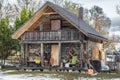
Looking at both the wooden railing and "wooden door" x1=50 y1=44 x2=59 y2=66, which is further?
"wooden door" x1=50 y1=44 x2=59 y2=66

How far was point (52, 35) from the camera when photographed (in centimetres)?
3206

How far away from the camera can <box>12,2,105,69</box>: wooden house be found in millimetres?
31500

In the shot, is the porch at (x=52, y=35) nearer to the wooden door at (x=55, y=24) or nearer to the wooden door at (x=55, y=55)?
the wooden door at (x=55, y=24)

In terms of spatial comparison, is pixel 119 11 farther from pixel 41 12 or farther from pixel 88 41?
pixel 41 12

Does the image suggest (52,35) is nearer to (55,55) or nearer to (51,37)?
(51,37)

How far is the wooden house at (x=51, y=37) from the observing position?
31.5 m

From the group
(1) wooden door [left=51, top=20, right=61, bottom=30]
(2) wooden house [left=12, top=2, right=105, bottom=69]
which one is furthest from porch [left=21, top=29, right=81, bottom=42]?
(1) wooden door [left=51, top=20, right=61, bottom=30]

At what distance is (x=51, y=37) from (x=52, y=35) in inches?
9.3

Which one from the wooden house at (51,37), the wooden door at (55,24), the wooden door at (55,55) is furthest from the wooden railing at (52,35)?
the wooden door at (55,55)

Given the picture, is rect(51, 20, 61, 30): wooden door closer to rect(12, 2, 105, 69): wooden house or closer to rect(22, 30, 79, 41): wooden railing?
rect(12, 2, 105, 69): wooden house

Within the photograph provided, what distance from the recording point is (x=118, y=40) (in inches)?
2425

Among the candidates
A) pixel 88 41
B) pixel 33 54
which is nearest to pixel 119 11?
pixel 88 41

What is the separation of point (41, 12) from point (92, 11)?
38.0 meters

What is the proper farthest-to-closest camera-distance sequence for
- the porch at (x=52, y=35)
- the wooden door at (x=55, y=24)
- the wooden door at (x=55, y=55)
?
the wooden door at (x=55, y=55)
the wooden door at (x=55, y=24)
the porch at (x=52, y=35)
